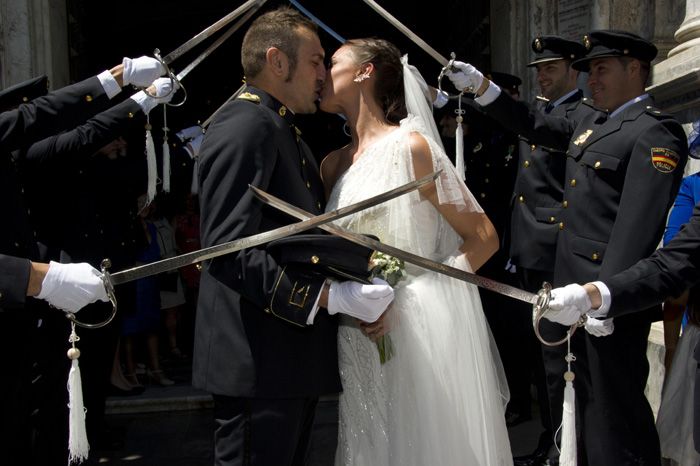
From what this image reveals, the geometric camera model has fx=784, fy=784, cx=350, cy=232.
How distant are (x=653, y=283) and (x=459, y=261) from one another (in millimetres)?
715

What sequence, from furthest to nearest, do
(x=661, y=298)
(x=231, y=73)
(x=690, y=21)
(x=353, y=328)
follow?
(x=231, y=73) < (x=690, y=21) < (x=353, y=328) < (x=661, y=298)

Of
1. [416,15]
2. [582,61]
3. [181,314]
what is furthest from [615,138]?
[416,15]

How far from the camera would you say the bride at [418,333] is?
293cm

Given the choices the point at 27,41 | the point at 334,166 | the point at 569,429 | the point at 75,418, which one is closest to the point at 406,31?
the point at 334,166

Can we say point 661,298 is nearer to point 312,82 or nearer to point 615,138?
point 615,138

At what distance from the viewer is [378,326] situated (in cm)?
277

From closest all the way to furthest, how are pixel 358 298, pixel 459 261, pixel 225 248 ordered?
pixel 225 248 < pixel 358 298 < pixel 459 261

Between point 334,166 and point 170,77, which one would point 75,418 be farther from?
point 170,77

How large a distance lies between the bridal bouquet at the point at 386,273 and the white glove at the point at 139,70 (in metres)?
1.32

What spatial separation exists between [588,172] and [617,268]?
0.56 m

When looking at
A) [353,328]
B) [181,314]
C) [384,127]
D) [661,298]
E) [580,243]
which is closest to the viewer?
[661,298]

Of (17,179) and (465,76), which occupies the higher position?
(465,76)

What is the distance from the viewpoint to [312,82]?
9.57 ft

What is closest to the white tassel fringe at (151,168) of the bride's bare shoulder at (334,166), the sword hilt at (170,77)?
the sword hilt at (170,77)
